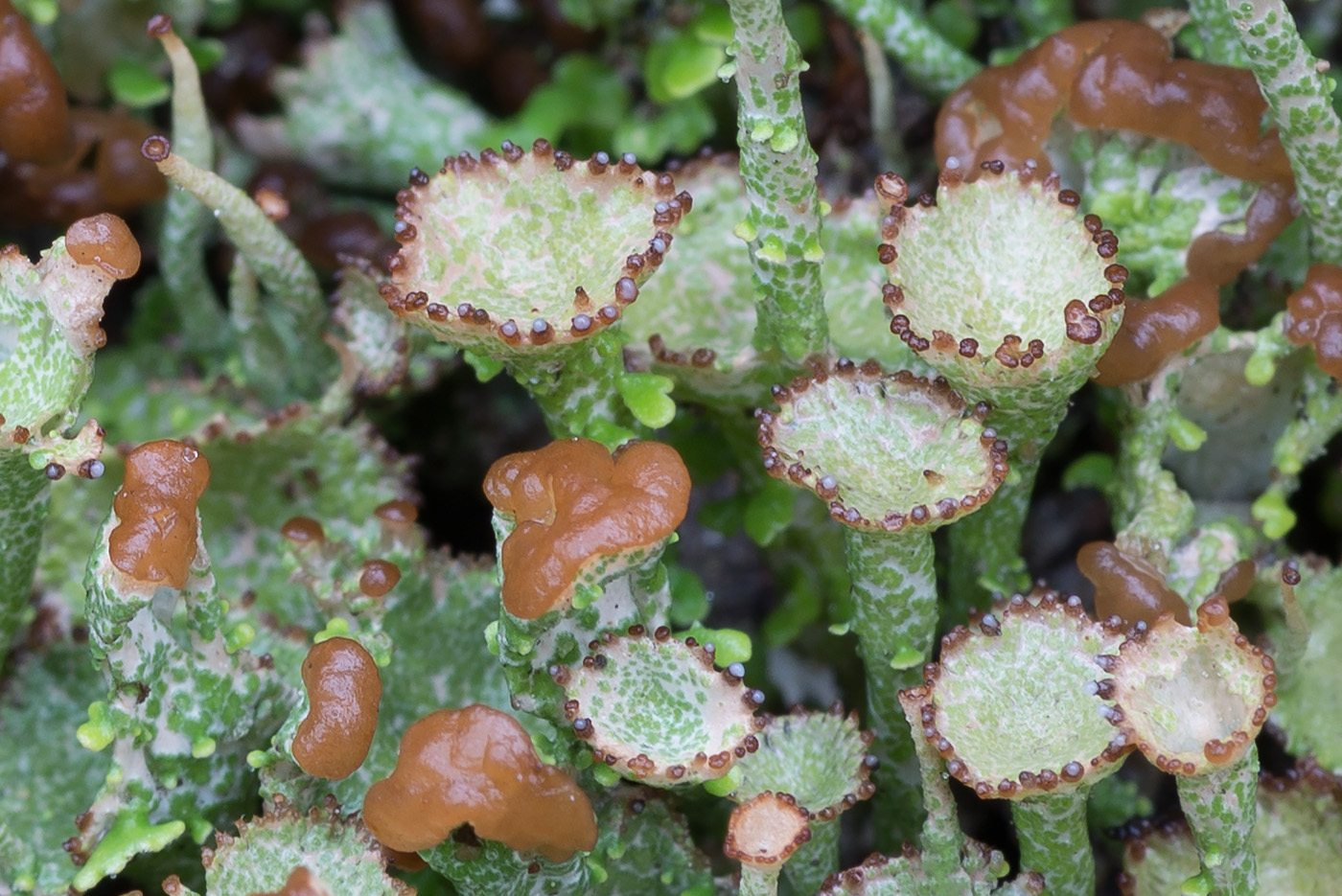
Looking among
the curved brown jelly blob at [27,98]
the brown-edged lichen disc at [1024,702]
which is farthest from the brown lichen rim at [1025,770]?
the curved brown jelly blob at [27,98]

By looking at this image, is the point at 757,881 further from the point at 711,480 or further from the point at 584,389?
the point at 711,480

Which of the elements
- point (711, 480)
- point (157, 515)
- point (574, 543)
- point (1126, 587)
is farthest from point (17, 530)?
point (1126, 587)

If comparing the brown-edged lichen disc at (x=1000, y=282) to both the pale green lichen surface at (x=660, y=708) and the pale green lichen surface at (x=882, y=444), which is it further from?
the pale green lichen surface at (x=660, y=708)

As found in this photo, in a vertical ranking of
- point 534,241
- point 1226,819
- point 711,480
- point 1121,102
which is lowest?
point 711,480

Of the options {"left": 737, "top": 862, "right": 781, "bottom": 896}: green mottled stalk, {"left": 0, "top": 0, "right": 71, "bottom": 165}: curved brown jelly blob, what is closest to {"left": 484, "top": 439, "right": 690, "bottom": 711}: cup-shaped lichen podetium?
{"left": 737, "top": 862, "right": 781, "bottom": 896}: green mottled stalk

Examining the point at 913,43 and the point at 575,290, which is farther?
the point at 913,43

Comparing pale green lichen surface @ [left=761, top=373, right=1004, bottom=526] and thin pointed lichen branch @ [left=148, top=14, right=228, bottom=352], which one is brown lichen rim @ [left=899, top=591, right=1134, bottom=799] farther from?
thin pointed lichen branch @ [left=148, top=14, right=228, bottom=352]
